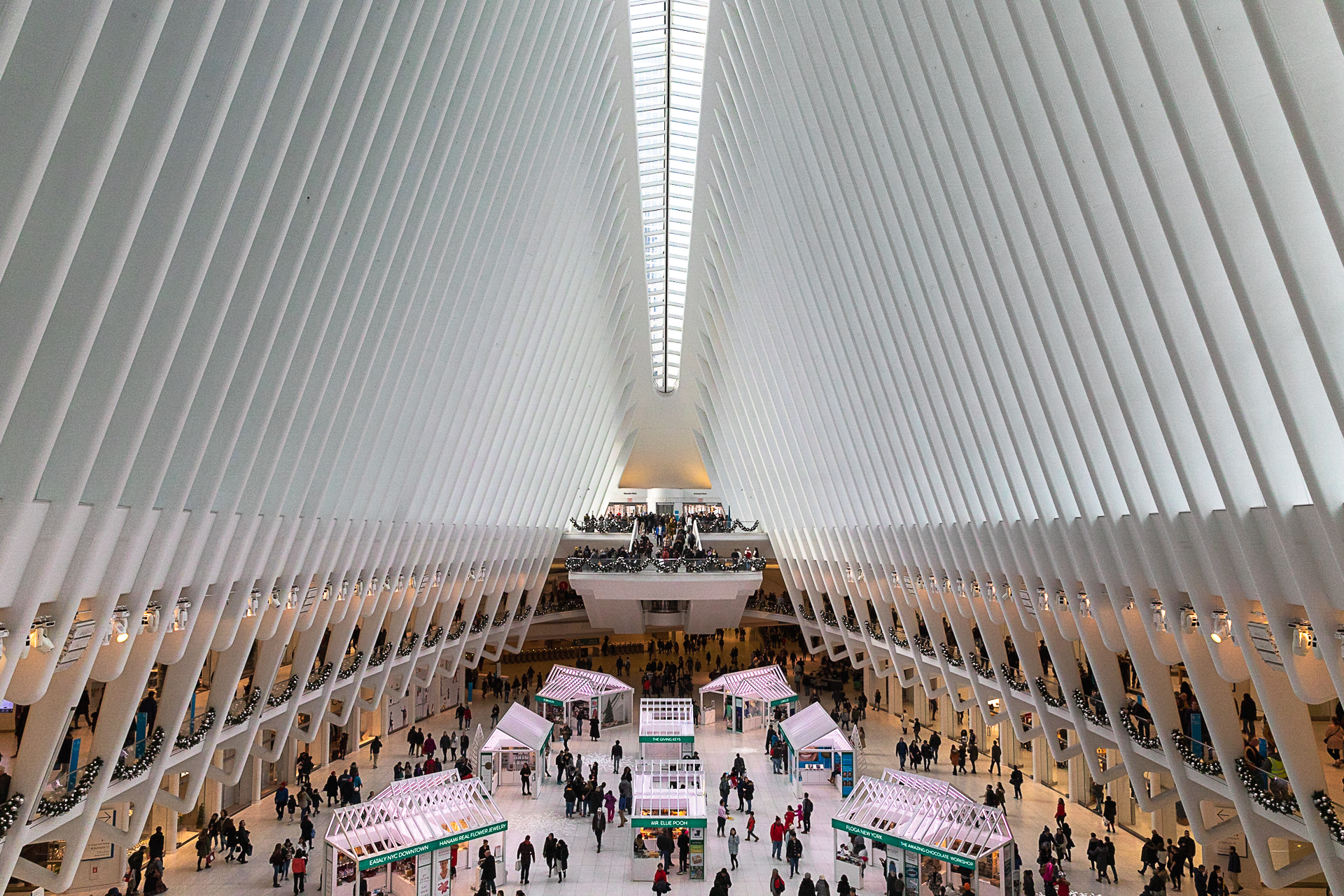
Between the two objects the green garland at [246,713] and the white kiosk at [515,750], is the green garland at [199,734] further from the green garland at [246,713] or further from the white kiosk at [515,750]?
the white kiosk at [515,750]

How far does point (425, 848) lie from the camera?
53.3 ft

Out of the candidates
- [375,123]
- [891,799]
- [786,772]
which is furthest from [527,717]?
[375,123]

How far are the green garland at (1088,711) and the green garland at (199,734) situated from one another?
19.1 meters

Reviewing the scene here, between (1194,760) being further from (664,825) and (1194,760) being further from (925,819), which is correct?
(664,825)

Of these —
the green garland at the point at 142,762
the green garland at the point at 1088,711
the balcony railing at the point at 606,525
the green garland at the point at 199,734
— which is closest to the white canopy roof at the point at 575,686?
the balcony railing at the point at 606,525

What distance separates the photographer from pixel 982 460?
18469 millimetres

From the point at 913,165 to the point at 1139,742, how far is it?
40.2ft

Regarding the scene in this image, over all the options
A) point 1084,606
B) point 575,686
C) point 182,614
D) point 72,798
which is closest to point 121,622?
point 182,614

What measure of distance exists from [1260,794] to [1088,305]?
845 centimetres

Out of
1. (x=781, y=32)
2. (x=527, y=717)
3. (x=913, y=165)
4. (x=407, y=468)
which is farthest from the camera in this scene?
(x=527, y=717)

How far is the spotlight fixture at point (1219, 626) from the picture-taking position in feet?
44.3

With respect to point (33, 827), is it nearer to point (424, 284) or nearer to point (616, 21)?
point (424, 284)

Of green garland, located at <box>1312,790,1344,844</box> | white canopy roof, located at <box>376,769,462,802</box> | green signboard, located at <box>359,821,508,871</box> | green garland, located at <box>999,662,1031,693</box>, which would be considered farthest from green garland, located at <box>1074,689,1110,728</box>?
white canopy roof, located at <box>376,769,462,802</box>

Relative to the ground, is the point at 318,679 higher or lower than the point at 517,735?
higher
